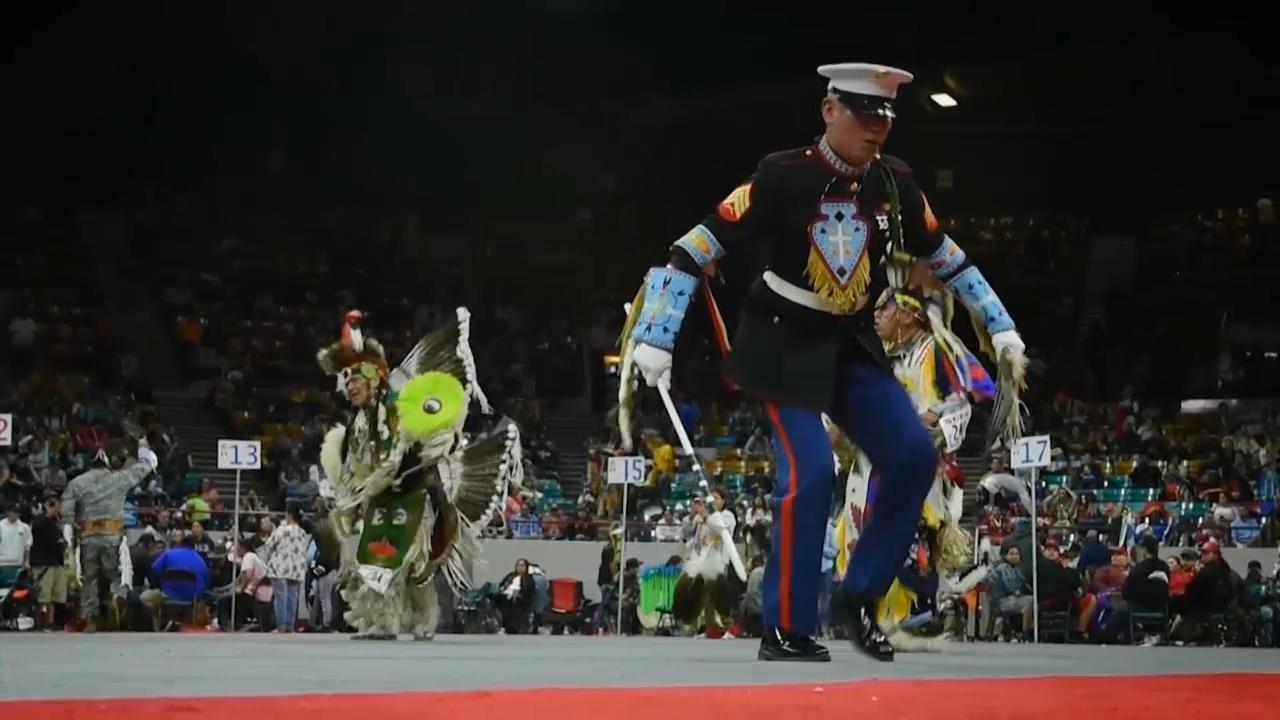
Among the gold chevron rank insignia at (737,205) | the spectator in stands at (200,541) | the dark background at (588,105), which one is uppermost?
the dark background at (588,105)

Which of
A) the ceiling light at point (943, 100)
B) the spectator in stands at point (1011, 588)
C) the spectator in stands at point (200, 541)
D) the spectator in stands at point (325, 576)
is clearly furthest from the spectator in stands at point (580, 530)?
the ceiling light at point (943, 100)

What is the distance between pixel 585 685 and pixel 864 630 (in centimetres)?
207

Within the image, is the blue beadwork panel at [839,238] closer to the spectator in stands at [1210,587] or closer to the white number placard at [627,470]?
the spectator in stands at [1210,587]

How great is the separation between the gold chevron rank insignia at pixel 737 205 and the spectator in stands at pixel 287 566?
12937 mm

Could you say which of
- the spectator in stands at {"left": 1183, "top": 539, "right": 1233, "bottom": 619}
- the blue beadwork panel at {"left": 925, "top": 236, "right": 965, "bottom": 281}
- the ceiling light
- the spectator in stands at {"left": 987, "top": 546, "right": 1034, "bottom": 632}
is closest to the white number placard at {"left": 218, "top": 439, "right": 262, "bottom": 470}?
the spectator in stands at {"left": 987, "top": 546, "right": 1034, "bottom": 632}

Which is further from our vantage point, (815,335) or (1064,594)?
(1064,594)

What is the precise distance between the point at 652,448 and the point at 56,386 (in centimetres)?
804

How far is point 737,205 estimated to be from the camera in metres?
6.37

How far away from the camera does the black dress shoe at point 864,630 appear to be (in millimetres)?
6449

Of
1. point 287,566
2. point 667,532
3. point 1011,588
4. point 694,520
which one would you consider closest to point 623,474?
point 694,520

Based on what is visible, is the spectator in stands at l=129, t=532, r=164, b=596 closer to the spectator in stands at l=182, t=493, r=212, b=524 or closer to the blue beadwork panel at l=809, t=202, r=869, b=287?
the spectator in stands at l=182, t=493, r=212, b=524

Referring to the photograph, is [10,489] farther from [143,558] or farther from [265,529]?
[265,529]

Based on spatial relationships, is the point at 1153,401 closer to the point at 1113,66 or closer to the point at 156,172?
the point at 1113,66

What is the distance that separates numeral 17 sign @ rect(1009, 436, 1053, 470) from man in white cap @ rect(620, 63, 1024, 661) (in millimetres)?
9818
